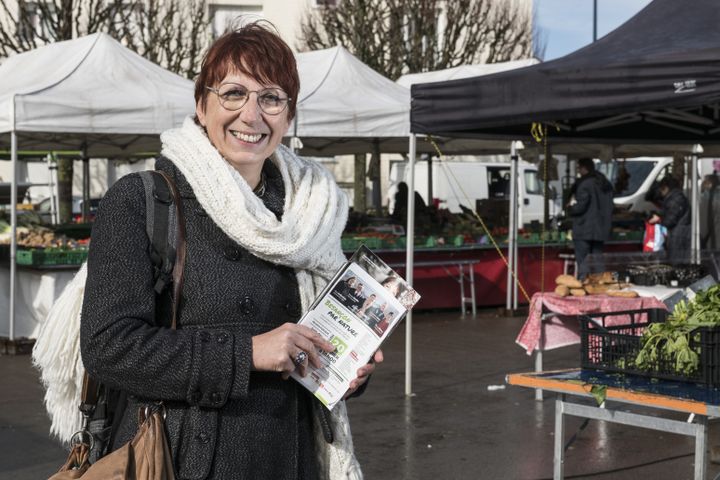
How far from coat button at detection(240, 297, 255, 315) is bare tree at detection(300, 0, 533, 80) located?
21738mm

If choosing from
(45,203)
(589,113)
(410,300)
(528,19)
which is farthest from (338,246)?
(45,203)

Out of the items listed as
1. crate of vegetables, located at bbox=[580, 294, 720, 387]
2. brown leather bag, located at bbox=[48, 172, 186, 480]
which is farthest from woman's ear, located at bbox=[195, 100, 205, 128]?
crate of vegetables, located at bbox=[580, 294, 720, 387]

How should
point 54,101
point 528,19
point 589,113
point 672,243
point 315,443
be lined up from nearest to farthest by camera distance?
point 315,443
point 589,113
point 54,101
point 672,243
point 528,19

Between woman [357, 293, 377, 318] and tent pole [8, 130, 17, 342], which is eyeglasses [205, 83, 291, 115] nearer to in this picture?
woman [357, 293, 377, 318]

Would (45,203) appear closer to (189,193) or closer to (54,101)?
(54,101)

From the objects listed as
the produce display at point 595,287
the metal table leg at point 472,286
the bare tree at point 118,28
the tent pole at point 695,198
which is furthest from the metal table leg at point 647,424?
the bare tree at point 118,28

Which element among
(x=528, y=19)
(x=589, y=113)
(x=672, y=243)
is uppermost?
(x=528, y=19)

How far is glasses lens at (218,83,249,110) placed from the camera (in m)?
2.36

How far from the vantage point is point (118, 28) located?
76.8 feet

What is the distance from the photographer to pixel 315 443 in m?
2.51

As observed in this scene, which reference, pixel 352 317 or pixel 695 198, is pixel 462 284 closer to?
pixel 695 198

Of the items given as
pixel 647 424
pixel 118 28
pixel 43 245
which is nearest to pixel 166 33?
pixel 118 28

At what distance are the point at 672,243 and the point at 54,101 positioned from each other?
362 inches

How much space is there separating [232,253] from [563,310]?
5.95 m
